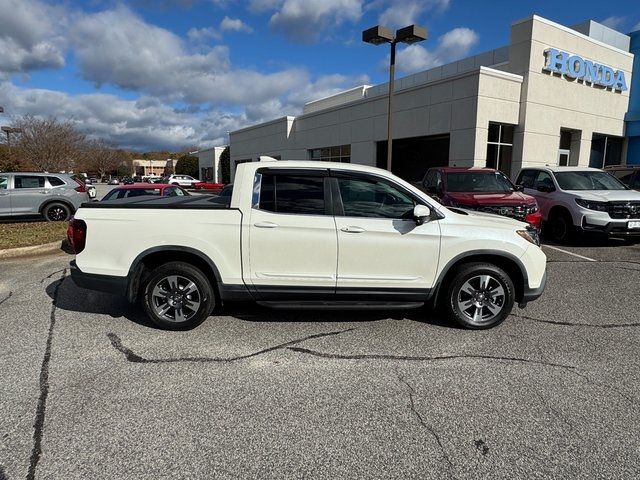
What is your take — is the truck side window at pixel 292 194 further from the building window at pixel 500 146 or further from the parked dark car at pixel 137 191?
the building window at pixel 500 146

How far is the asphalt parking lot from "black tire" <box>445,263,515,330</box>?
0.45ft

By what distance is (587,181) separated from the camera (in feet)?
33.7

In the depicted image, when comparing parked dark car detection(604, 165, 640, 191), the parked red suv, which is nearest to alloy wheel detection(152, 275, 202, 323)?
the parked red suv

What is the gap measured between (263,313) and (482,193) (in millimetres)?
5889

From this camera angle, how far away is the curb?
337 inches

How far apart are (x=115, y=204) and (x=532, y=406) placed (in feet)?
14.0

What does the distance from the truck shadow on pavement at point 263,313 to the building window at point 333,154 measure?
1967 cm

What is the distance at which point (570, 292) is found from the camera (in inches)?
236

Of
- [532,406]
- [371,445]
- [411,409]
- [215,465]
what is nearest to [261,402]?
[215,465]

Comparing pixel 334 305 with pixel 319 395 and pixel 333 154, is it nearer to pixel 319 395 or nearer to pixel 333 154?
pixel 319 395

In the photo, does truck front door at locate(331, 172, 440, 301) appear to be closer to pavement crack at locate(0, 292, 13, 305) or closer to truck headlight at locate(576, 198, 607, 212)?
pavement crack at locate(0, 292, 13, 305)

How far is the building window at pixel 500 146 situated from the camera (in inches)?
686

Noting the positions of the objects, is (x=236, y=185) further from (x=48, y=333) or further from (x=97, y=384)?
(x=48, y=333)

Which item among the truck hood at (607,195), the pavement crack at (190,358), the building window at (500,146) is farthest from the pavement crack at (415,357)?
the building window at (500,146)
